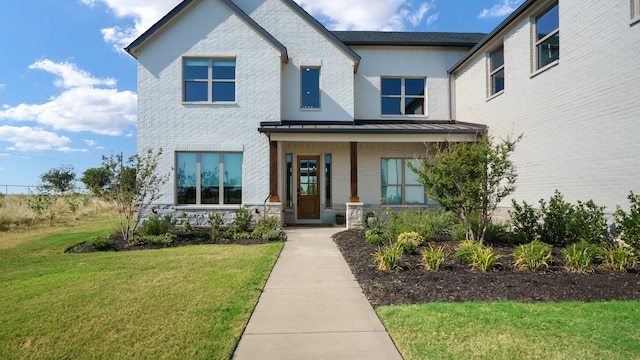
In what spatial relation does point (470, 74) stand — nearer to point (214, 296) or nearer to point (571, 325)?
point (571, 325)

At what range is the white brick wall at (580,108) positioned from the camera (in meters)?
Answer: 7.14

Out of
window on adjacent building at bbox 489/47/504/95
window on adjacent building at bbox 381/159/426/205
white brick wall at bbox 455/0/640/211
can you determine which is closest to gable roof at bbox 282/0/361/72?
window on adjacent building at bbox 381/159/426/205

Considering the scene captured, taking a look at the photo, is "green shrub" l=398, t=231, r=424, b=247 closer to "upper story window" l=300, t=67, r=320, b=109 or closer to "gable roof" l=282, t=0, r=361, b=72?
"upper story window" l=300, t=67, r=320, b=109

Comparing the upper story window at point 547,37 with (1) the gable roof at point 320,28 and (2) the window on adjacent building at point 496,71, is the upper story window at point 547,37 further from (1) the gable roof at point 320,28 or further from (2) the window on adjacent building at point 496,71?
(1) the gable roof at point 320,28

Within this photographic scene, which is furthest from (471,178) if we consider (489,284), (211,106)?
(211,106)

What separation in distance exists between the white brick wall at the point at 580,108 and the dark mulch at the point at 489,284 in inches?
102

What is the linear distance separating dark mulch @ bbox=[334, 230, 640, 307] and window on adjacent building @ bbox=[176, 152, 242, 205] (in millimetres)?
7054

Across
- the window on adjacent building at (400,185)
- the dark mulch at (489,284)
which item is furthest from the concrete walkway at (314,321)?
the window on adjacent building at (400,185)

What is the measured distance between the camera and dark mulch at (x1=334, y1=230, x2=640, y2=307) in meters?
4.79

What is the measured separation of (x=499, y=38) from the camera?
11.5 m

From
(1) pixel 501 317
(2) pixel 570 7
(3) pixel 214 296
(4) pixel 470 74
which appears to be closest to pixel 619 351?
(1) pixel 501 317

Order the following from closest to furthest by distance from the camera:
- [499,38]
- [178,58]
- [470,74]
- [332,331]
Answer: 1. [332,331]
2. [499,38]
3. [178,58]
4. [470,74]

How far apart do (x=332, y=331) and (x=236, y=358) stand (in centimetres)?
107

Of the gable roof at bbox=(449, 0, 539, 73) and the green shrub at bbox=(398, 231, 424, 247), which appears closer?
the green shrub at bbox=(398, 231, 424, 247)
